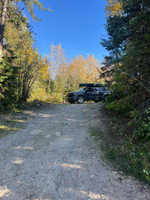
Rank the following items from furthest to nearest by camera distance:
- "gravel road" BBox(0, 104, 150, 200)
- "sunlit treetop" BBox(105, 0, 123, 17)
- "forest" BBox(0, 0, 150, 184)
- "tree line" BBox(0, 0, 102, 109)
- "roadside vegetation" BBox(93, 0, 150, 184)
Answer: "sunlit treetop" BBox(105, 0, 123, 17) → "tree line" BBox(0, 0, 102, 109) → "forest" BBox(0, 0, 150, 184) → "roadside vegetation" BBox(93, 0, 150, 184) → "gravel road" BBox(0, 104, 150, 200)

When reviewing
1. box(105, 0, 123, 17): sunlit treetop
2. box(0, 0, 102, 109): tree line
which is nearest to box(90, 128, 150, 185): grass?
box(0, 0, 102, 109): tree line

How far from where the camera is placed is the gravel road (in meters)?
2.01

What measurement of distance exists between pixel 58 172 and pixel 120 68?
3971 mm

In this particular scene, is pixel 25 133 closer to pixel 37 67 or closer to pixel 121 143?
pixel 121 143

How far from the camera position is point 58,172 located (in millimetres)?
2580

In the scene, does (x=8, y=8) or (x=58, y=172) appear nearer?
(x=58, y=172)

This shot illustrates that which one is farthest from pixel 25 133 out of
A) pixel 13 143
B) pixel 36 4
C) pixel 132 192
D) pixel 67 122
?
pixel 36 4

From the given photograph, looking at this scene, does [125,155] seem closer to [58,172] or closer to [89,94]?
[58,172]

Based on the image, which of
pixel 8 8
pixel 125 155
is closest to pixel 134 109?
pixel 125 155

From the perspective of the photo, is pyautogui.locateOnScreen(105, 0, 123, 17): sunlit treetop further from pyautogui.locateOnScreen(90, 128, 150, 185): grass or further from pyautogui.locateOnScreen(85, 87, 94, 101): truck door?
pyautogui.locateOnScreen(90, 128, 150, 185): grass

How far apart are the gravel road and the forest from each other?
0.60m

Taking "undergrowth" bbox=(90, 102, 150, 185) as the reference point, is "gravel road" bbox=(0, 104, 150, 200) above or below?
below

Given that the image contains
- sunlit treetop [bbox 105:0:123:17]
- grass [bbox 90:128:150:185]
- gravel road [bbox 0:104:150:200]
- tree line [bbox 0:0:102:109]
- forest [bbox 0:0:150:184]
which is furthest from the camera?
sunlit treetop [bbox 105:0:123:17]

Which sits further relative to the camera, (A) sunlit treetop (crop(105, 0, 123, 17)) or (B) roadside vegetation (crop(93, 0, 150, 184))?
(A) sunlit treetop (crop(105, 0, 123, 17))
